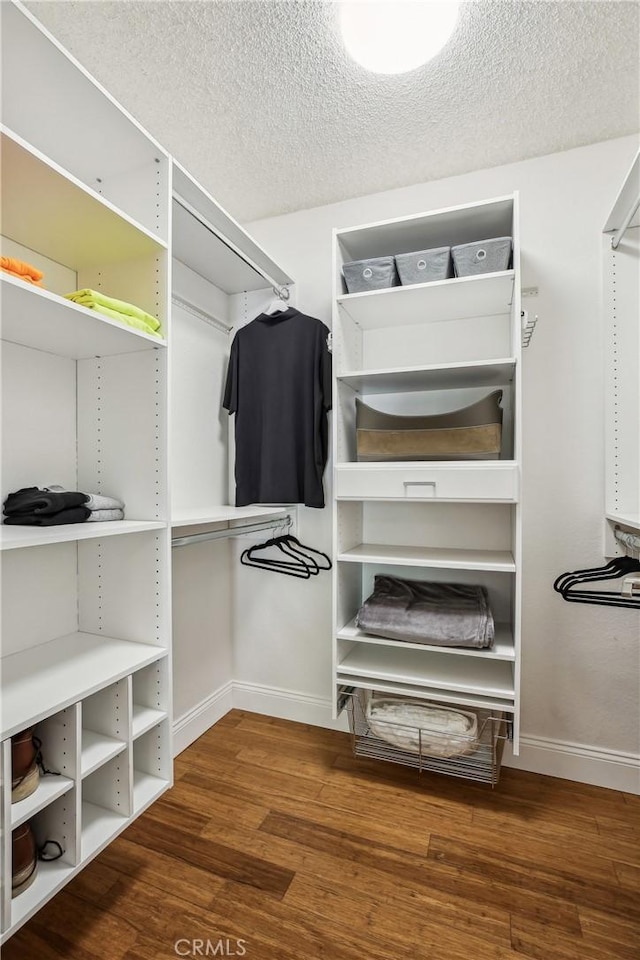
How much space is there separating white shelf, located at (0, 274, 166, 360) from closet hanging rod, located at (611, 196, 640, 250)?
155 cm

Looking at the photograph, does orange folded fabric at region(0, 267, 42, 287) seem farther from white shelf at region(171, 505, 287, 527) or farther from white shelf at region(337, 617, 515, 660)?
white shelf at region(337, 617, 515, 660)

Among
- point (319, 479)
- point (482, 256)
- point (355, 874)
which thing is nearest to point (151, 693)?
point (355, 874)

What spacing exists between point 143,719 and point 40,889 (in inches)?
15.1

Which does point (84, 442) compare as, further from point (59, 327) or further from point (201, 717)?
point (201, 717)

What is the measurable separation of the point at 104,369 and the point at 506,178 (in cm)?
180

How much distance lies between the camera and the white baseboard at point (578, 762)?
1.84 meters

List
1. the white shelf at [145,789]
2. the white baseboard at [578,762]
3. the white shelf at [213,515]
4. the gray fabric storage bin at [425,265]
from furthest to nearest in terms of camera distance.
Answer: the white baseboard at [578,762] < the gray fabric storage bin at [425,265] < the white shelf at [213,515] < the white shelf at [145,789]

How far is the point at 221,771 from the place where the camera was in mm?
1924

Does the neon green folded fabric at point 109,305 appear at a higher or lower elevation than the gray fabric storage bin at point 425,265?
lower

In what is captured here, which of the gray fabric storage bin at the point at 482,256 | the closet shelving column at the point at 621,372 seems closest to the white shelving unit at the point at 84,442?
the gray fabric storage bin at the point at 482,256

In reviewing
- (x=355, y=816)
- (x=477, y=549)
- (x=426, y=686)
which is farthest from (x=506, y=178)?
(x=355, y=816)

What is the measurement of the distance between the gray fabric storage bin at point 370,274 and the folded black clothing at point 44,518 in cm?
131

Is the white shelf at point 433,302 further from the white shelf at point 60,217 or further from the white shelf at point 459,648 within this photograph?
the white shelf at point 459,648

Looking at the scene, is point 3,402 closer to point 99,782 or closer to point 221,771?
point 99,782
